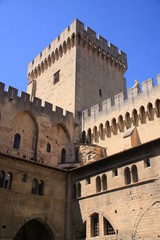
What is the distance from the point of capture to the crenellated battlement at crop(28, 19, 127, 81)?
3130cm

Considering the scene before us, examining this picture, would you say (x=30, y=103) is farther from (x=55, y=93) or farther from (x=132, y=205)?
(x=132, y=205)

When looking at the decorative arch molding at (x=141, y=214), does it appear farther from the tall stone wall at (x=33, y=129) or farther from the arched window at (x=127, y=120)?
the tall stone wall at (x=33, y=129)

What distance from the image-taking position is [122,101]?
23.5m

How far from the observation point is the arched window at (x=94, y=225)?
1772 centimetres

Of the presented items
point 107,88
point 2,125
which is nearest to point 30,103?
point 2,125

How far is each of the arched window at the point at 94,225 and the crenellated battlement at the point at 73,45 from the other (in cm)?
1899

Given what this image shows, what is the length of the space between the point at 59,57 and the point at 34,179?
1742 cm

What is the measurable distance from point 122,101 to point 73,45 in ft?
35.1

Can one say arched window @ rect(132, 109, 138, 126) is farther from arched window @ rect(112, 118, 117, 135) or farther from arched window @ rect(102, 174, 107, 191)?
arched window @ rect(102, 174, 107, 191)

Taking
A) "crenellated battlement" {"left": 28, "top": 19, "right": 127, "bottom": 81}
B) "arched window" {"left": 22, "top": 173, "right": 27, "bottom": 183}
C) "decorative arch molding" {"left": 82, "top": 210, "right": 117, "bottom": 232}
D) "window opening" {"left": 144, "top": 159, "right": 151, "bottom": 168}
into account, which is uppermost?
"crenellated battlement" {"left": 28, "top": 19, "right": 127, "bottom": 81}

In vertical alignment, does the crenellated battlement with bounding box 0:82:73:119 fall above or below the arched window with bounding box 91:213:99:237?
above

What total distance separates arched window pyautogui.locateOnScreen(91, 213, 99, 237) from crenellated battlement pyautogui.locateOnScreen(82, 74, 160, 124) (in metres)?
8.96

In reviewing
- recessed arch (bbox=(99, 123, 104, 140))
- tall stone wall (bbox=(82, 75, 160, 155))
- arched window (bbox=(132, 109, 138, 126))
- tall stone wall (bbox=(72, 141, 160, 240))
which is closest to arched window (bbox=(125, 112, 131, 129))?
tall stone wall (bbox=(82, 75, 160, 155))

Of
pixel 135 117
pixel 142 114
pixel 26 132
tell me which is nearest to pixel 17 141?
pixel 26 132
